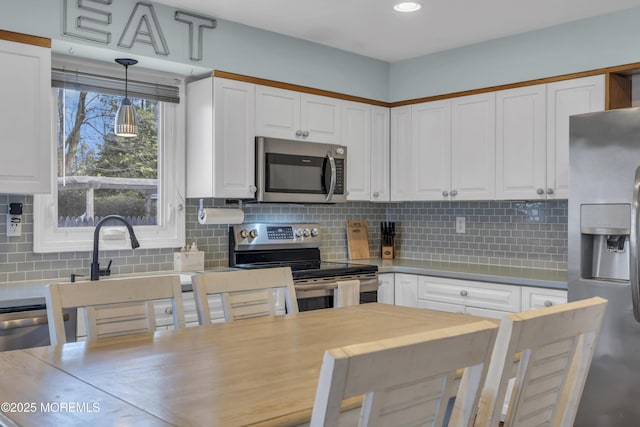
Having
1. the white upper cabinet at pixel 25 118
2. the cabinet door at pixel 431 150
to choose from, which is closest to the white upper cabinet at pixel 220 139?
the white upper cabinet at pixel 25 118

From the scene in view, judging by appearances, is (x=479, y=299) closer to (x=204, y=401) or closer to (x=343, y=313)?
Result: (x=343, y=313)

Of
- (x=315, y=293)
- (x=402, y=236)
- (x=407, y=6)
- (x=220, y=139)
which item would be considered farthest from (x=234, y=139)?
(x=402, y=236)

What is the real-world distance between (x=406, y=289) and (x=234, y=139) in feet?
5.15

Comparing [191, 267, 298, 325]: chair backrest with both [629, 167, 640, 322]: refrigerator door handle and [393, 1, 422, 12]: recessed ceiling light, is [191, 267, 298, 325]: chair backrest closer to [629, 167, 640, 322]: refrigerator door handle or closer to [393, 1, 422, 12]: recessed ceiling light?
[629, 167, 640, 322]: refrigerator door handle

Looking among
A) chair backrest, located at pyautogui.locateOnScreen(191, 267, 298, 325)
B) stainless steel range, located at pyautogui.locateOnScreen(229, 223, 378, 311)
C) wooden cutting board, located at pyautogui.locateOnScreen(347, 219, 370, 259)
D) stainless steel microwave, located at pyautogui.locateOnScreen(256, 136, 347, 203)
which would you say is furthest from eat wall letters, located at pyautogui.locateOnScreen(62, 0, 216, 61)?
wooden cutting board, located at pyautogui.locateOnScreen(347, 219, 370, 259)

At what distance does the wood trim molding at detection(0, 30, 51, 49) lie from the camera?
3.10 metres

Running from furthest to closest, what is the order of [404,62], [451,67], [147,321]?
[404,62], [451,67], [147,321]

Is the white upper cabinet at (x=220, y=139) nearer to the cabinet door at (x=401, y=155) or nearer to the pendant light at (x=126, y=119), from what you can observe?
the pendant light at (x=126, y=119)

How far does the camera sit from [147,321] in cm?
224

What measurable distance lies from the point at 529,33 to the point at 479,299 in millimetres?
1744

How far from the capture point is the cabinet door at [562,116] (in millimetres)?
3877

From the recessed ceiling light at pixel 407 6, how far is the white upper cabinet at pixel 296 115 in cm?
97

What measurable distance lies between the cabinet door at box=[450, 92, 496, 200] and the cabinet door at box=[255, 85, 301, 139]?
3.72 ft

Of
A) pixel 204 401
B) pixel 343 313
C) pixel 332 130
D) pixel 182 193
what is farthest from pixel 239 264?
pixel 204 401
